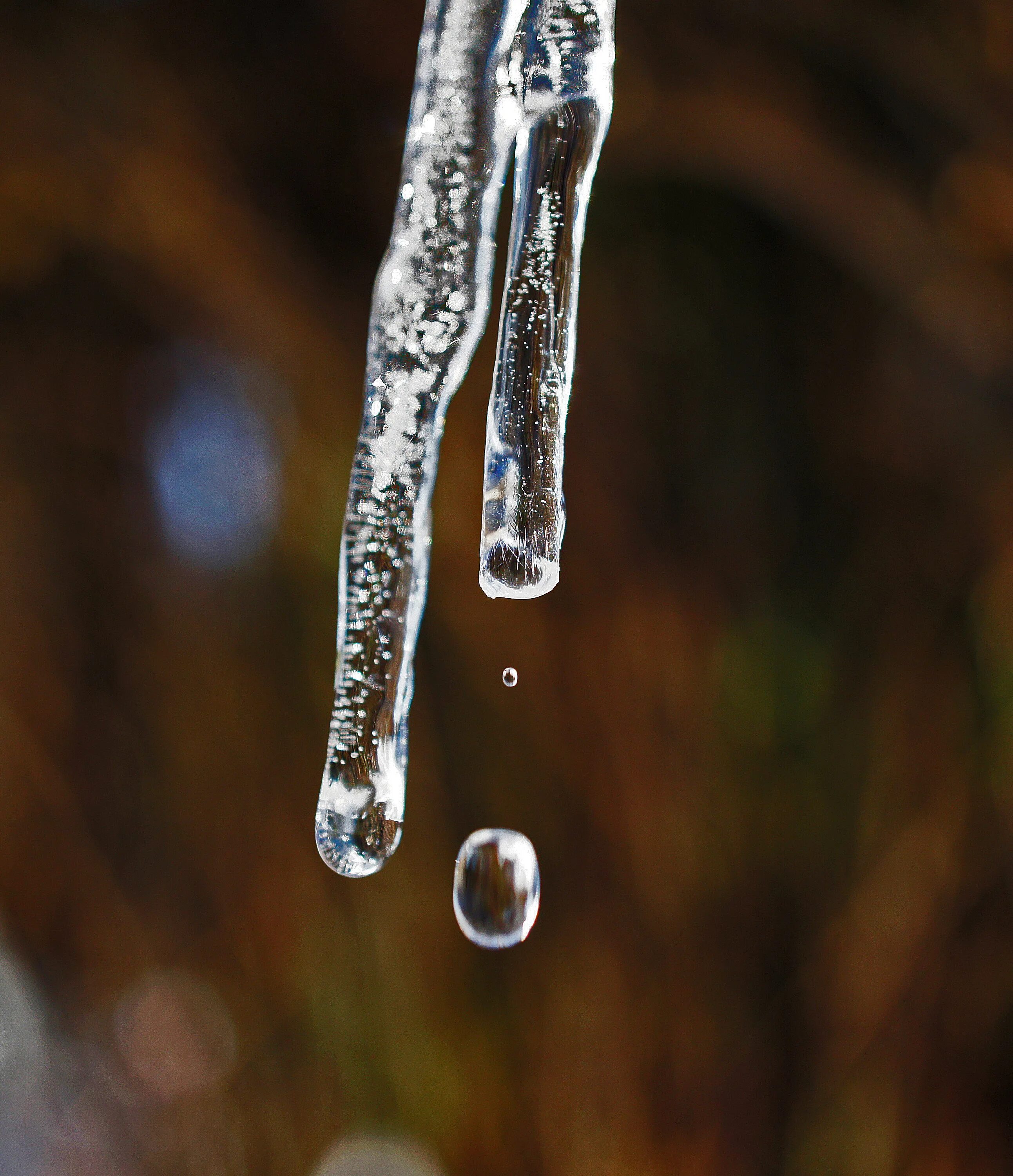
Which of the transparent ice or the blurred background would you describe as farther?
the blurred background

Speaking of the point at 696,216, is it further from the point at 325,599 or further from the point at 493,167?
the point at 493,167

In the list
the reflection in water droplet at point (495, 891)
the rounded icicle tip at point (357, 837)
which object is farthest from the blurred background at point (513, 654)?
the rounded icicle tip at point (357, 837)

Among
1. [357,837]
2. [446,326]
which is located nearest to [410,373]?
[446,326]

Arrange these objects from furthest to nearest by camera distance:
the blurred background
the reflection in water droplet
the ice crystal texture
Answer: the blurred background
the reflection in water droplet
the ice crystal texture

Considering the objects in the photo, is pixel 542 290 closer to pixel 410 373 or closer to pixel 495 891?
pixel 410 373

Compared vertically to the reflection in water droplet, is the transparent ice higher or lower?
higher

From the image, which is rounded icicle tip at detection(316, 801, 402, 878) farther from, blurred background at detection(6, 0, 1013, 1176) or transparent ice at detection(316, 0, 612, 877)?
blurred background at detection(6, 0, 1013, 1176)

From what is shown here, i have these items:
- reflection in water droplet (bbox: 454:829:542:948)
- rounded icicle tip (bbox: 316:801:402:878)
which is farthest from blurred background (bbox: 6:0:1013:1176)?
rounded icicle tip (bbox: 316:801:402:878)
